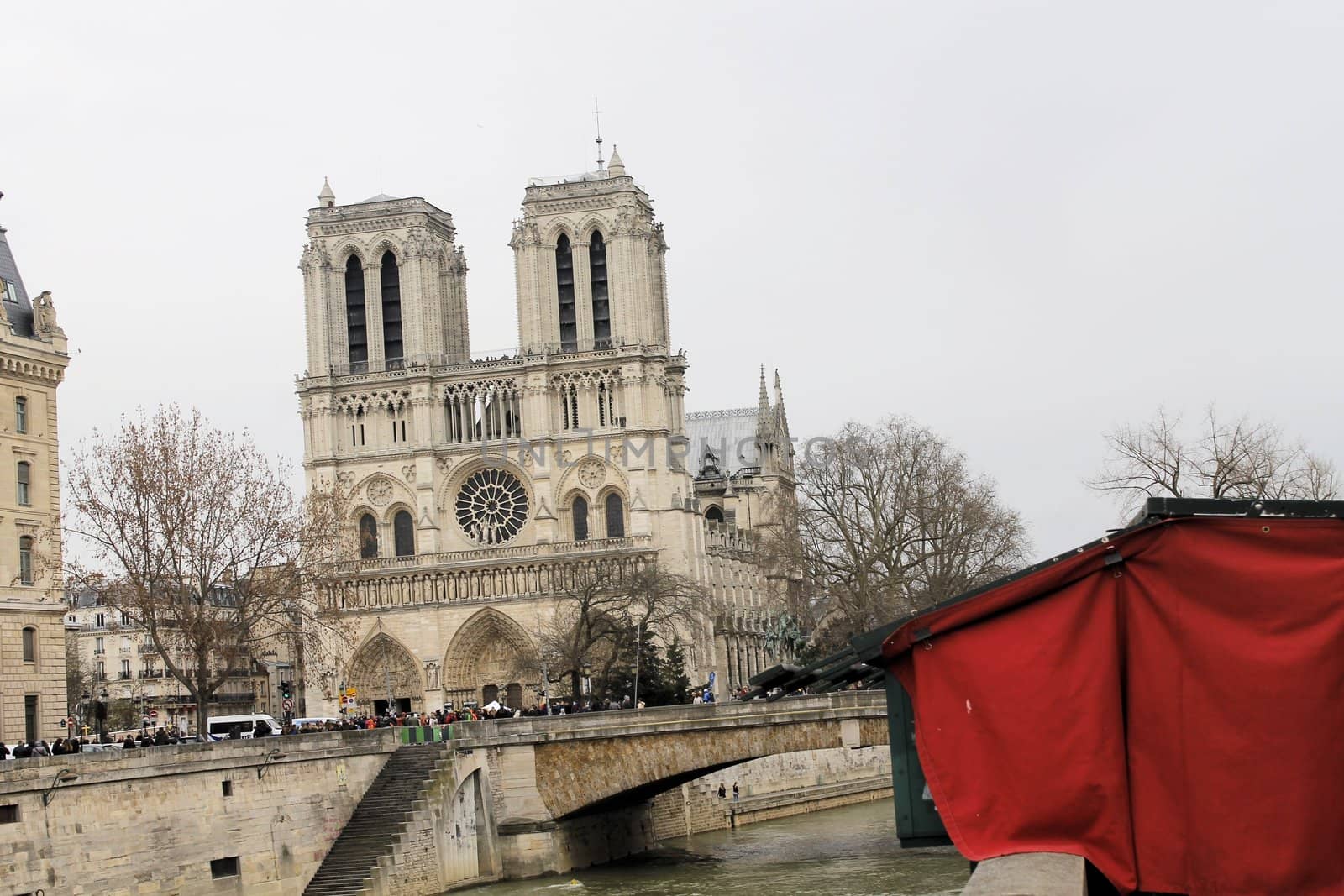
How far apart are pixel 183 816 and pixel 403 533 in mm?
58673

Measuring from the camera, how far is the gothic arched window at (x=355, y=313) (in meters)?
98.1

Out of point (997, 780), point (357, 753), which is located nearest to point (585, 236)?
point (357, 753)

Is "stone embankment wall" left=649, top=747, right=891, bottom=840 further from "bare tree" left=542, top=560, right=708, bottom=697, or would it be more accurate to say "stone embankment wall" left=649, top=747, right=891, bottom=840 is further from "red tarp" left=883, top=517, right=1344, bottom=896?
"red tarp" left=883, top=517, right=1344, bottom=896

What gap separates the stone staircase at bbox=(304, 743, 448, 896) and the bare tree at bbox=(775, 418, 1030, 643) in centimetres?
2904

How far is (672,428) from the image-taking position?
325 feet

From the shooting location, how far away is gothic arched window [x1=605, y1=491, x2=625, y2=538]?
9400cm

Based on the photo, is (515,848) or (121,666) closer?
(515,848)

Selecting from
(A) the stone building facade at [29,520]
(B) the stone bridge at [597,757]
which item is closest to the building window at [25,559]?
(A) the stone building facade at [29,520]

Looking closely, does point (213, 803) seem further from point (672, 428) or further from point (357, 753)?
point (672, 428)

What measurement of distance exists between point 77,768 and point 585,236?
63112 millimetres

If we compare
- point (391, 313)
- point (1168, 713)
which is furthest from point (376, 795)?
point (391, 313)

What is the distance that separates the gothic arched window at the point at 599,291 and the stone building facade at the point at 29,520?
46.1m

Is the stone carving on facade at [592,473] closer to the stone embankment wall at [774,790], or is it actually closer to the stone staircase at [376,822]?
the stone embankment wall at [774,790]

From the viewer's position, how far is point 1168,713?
12992mm
